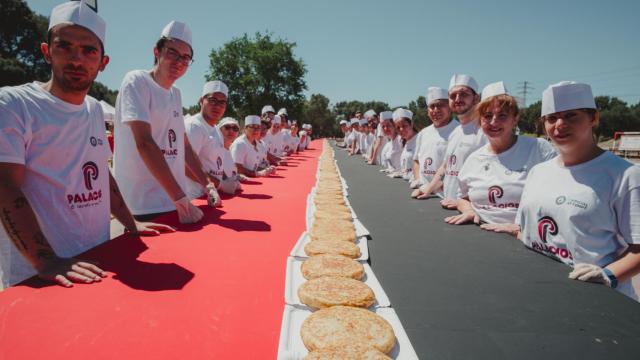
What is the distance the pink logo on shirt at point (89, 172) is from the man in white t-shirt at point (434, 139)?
3239 millimetres

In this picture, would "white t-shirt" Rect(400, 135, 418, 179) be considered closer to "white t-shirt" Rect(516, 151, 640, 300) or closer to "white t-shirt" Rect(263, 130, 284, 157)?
"white t-shirt" Rect(516, 151, 640, 300)

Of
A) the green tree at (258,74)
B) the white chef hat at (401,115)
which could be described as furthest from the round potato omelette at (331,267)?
the green tree at (258,74)

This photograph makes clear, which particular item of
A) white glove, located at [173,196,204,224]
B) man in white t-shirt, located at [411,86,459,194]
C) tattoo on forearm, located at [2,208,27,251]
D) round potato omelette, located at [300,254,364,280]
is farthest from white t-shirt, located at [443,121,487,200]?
tattoo on forearm, located at [2,208,27,251]

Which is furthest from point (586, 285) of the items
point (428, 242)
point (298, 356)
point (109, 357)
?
point (109, 357)

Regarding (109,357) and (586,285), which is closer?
(109,357)

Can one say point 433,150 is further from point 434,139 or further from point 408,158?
point 408,158

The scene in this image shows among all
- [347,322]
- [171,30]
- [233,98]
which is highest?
[233,98]

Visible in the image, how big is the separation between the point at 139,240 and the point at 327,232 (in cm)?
99

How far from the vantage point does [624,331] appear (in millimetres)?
960

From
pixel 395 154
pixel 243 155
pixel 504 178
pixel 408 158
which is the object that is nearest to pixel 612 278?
pixel 504 178

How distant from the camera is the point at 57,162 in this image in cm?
143

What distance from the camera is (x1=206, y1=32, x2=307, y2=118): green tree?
36.2m

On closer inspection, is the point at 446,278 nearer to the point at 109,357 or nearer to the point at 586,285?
the point at 586,285

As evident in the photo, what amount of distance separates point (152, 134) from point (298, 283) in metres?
1.50
